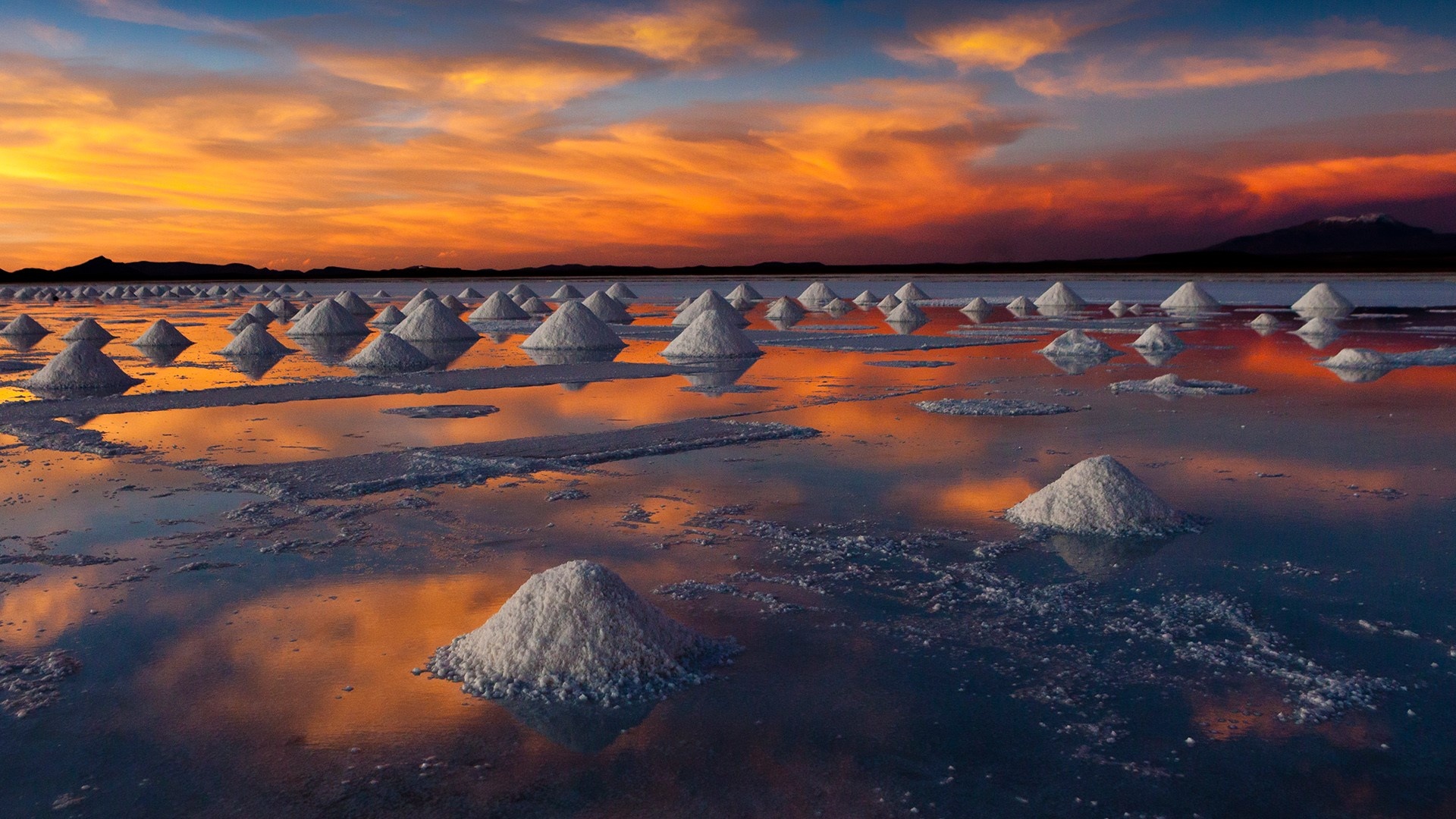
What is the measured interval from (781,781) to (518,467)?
4.02 m

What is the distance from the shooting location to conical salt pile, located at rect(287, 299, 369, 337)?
19.6 meters

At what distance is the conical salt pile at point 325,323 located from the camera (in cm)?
1956

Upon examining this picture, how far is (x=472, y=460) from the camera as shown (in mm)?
6344

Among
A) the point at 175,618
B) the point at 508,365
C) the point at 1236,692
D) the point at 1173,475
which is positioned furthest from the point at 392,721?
the point at 508,365

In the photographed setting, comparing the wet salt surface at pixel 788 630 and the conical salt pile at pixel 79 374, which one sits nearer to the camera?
the wet salt surface at pixel 788 630

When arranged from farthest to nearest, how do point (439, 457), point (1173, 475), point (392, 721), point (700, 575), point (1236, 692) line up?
point (439, 457) < point (1173, 475) < point (700, 575) < point (1236, 692) < point (392, 721)

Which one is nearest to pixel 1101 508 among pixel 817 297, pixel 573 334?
pixel 573 334

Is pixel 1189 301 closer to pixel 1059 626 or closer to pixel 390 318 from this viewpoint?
pixel 390 318

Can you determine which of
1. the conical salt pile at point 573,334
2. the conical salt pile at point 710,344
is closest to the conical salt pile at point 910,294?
the conical salt pile at point 573,334

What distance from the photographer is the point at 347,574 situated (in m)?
4.06

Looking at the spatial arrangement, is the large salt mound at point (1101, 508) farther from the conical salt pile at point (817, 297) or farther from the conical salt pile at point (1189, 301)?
the conical salt pile at point (817, 297)

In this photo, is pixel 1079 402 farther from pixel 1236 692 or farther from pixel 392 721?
pixel 392 721

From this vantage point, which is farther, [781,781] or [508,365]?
[508,365]

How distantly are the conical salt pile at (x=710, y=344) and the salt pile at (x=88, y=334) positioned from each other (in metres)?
11.3
